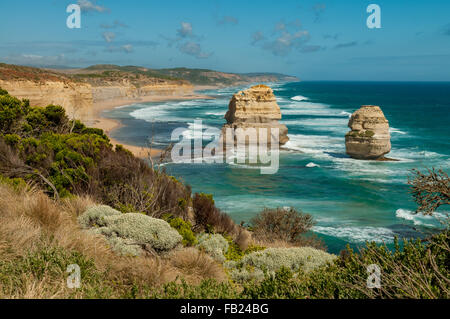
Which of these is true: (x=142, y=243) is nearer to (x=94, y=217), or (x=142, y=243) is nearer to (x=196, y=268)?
(x=94, y=217)

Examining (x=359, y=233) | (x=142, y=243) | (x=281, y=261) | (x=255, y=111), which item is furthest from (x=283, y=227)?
(x=255, y=111)

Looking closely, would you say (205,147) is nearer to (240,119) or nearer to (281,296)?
(240,119)

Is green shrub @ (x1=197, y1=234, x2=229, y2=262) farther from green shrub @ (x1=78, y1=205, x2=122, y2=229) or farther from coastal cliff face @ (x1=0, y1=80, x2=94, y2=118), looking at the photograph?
coastal cliff face @ (x1=0, y1=80, x2=94, y2=118)

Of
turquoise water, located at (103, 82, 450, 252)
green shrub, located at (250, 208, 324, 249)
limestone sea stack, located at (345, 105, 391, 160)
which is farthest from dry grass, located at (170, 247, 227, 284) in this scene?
limestone sea stack, located at (345, 105, 391, 160)

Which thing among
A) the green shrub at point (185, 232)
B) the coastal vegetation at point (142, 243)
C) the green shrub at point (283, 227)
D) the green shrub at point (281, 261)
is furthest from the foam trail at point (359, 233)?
the green shrub at point (185, 232)

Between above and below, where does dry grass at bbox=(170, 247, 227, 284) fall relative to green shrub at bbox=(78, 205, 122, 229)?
below

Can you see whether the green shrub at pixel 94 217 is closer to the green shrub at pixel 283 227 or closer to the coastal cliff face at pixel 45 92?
the green shrub at pixel 283 227

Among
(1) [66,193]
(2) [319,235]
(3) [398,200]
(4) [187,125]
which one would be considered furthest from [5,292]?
(4) [187,125]
